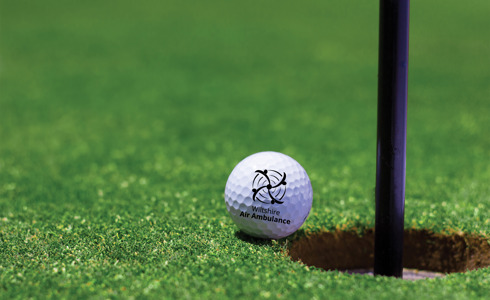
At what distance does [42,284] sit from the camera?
4.00 m

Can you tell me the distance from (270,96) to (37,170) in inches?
266

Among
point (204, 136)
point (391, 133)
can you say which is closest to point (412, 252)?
point (391, 133)

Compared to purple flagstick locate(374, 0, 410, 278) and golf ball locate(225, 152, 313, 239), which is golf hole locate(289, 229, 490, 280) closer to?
golf ball locate(225, 152, 313, 239)

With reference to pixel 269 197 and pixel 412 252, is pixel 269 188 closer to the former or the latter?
pixel 269 197

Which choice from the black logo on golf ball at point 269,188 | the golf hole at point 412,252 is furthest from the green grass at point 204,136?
the black logo on golf ball at point 269,188

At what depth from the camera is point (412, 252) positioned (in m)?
5.41

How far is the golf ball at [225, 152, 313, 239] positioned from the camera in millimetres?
4730

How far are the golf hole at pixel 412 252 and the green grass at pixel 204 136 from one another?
0.52ft

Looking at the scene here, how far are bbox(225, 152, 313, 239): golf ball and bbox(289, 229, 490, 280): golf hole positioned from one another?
39 centimetres

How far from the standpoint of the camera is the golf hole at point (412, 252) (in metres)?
5.10

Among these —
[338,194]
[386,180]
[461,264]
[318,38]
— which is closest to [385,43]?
[386,180]

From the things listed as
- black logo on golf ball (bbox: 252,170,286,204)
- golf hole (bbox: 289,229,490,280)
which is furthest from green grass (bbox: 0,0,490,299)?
black logo on golf ball (bbox: 252,170,286,204)

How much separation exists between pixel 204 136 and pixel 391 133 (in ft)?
20.7

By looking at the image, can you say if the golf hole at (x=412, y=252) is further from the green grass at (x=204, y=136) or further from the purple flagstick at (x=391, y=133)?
the purple flagstick at (x=391, y=133)
